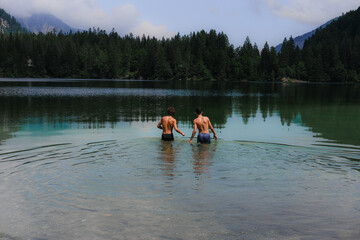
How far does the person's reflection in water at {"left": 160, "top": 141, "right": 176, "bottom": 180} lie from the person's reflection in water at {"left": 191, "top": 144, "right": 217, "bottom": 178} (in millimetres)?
961

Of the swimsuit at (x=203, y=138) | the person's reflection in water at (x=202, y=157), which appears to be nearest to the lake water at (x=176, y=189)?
the person's reflection in water at (x=202, y=157)

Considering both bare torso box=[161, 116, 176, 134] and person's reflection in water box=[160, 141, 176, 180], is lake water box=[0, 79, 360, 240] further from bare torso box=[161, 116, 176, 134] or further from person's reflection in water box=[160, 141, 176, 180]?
bare torso box=[161, 116, 176, 134]

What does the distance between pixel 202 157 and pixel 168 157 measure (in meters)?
1.57

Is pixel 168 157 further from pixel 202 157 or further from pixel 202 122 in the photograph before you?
pixel 202 122

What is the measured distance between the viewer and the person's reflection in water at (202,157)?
14.5 meters

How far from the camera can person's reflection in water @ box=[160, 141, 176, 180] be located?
1429cm

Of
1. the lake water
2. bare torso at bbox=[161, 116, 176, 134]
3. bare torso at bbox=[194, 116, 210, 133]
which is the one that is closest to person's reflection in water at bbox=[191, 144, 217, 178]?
the lake water

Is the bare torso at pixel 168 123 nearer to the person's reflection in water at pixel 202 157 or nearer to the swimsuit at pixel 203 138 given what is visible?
the swimsuit at pixel 203 138

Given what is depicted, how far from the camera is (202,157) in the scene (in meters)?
17.0

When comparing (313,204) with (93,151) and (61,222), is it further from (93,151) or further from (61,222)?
(93,151)

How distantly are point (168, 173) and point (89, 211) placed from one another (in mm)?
4637

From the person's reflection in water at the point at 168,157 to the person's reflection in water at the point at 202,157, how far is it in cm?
96

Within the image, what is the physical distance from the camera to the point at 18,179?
12945mm

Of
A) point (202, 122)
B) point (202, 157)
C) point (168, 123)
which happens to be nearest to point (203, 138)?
point (202, 122)
